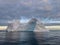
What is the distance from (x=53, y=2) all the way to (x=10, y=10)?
0.46 m

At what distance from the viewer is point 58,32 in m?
1.44

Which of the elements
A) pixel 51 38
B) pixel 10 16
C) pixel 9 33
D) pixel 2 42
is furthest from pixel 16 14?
pixel 51 38

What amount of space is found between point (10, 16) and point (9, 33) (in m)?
0.18

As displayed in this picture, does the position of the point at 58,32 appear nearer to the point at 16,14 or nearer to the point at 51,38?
the point at 51,38

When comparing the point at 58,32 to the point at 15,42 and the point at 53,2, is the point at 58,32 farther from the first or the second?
the point at 15,42

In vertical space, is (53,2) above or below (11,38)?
above

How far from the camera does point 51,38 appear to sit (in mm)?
1472

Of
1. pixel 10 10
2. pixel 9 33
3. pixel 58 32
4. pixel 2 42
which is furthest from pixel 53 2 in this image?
pixel 2 42

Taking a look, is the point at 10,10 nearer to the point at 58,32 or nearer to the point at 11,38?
the point at 11,38

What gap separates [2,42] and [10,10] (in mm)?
361

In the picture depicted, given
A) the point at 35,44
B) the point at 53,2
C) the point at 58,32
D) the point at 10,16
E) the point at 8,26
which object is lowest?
the point at 35,44

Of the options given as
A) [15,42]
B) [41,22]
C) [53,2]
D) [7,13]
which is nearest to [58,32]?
[41,22]

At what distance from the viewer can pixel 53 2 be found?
148 cm

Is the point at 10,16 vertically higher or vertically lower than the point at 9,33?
higher
